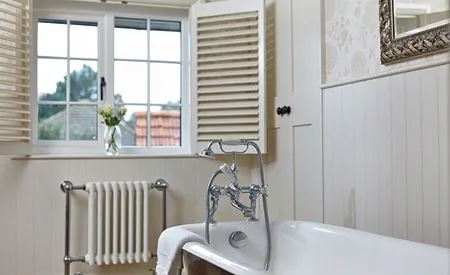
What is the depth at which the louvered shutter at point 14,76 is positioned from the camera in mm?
2785

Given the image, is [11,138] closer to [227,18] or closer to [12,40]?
[12,40]

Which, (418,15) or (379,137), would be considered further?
(379,137)

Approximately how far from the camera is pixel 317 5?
2.72 m

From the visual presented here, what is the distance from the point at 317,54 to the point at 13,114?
1.73 meters

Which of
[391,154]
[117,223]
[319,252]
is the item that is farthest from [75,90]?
[391,154]

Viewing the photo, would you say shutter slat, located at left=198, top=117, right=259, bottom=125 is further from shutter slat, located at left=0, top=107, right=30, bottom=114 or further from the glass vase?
shutter slat, located at left=0, top=107, right=30, bottom=114

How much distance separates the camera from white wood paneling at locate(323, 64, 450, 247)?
189cm

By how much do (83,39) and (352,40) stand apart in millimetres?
1758

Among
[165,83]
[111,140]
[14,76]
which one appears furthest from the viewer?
[165,83]

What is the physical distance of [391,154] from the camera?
216cm

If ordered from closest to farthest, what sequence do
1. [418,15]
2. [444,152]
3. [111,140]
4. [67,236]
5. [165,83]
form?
[444,152] → [418,15] → [67,236] → [111,140] → [165,83]

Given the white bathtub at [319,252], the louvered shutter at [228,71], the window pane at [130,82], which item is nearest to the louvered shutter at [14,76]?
the window pane at [130,82]

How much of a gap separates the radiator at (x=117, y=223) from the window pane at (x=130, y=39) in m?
0.89

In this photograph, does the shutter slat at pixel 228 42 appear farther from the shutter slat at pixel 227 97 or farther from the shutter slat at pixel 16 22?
the shutter slat at pixel 16 22
